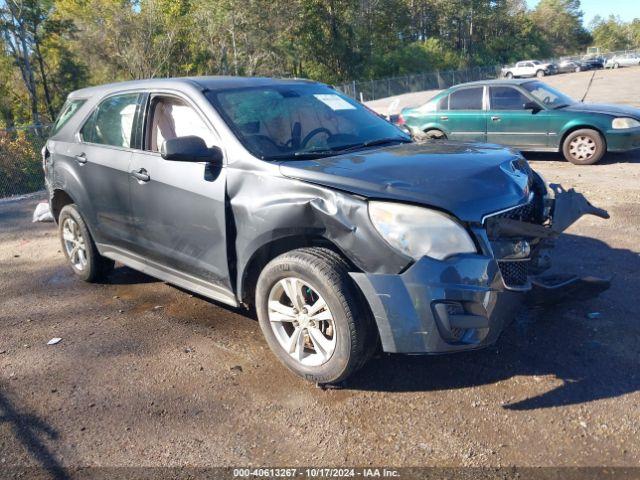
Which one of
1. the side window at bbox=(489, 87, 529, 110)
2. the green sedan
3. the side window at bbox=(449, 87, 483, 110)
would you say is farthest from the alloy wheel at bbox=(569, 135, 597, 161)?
the side window at bbox=(449, 87, 483, 110)

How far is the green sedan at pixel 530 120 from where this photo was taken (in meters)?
9.90

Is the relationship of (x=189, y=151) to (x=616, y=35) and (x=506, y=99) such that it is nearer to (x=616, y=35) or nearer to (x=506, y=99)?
(x=506, y=99)

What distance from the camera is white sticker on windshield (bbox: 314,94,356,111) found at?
15.1ft

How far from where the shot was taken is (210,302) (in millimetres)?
5004

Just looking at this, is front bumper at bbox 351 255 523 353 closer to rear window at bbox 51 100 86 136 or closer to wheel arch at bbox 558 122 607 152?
rear window at bbox 51 100 86 136

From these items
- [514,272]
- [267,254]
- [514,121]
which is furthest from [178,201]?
[514,121]

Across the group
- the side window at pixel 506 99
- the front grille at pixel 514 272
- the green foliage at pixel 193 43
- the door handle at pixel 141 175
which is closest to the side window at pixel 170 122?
the door handle at pixel 141 175

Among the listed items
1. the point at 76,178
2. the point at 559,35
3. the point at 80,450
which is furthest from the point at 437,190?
the point at 559,35

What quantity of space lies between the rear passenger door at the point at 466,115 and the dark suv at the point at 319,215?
6748 mm

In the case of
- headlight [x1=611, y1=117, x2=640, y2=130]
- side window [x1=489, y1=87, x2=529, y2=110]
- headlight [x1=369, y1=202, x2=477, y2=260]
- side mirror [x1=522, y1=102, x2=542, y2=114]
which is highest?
side window [x1=489, y1=87, x2=529, y2=110]

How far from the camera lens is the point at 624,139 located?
9781 millimetres

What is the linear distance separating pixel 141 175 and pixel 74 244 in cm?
175

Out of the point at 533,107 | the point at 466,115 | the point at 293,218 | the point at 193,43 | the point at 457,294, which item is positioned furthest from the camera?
the point at 193,43

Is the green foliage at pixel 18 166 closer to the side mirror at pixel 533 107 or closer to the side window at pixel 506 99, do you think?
the side window at pixel 506 99
